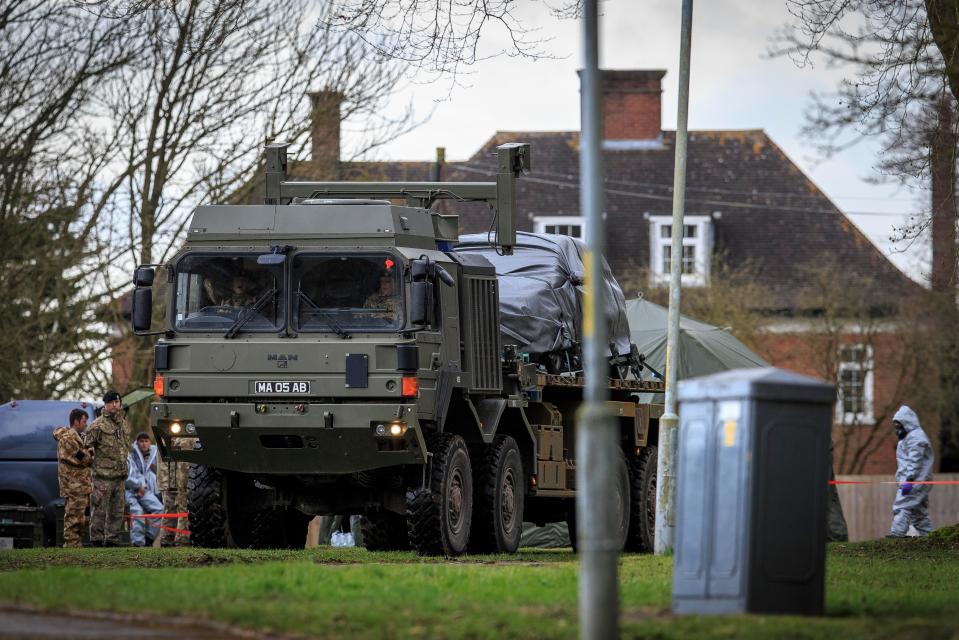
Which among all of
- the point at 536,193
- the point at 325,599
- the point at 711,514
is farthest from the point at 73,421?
the point at 536,193

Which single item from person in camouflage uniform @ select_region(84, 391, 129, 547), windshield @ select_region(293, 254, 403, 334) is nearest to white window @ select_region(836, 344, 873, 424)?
person in camouflage uniform @ select_region(84, 391, 129, 547)

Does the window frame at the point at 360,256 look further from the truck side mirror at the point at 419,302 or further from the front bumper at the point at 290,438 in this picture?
the front bumper at the point at 290,438

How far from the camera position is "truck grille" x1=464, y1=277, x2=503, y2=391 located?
1800 cm

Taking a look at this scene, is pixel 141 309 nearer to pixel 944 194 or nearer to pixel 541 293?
pixel 541 293

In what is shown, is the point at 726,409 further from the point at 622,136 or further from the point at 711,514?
the point at 622,136

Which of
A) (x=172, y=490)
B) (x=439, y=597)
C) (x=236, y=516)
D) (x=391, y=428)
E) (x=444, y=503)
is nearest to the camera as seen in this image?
(x=439, y=597)

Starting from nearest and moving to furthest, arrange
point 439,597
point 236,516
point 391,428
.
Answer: point 439,597 → point 391,428 → point 236,516

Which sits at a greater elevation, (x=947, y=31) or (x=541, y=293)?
(x=947, y=31)

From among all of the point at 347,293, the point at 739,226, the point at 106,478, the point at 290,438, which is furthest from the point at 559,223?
the point at 290,438

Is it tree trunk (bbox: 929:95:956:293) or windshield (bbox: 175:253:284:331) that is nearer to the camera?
windshield (bbox: 175:253:284:331)

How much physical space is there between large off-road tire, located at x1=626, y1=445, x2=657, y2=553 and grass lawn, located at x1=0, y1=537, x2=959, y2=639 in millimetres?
5116

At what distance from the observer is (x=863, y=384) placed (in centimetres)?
4512

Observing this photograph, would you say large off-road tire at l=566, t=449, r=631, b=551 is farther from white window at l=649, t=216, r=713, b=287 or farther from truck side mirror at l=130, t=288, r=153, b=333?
white window at l=649, t=216, r=713, b=287

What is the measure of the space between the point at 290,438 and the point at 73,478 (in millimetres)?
6079
